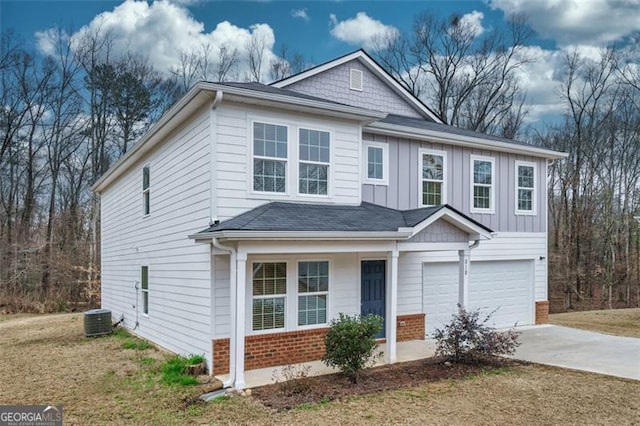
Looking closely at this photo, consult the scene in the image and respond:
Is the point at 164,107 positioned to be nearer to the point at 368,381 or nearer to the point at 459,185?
the point at 459,185

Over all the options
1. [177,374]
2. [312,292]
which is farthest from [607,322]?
[177,374]

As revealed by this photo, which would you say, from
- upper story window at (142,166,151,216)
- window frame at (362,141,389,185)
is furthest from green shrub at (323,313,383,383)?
upper story window at (142,166,151,216)

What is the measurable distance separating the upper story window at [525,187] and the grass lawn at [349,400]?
581 cm

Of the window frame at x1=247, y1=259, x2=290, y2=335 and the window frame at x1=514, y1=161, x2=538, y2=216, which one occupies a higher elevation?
the window frame at x1=514, y1=161, x2=538, y2=216

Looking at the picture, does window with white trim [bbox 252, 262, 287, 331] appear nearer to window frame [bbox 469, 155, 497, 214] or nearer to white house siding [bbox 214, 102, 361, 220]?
white house siding [bbox 214, 102, 361, 220]

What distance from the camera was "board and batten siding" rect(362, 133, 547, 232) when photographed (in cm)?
1085

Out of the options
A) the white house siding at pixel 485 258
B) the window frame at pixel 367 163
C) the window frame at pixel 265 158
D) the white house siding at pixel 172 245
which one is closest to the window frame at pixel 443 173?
the window frame at pixel 367 163

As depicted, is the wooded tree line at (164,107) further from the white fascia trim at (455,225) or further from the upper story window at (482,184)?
the white fascia trim at (455,225)

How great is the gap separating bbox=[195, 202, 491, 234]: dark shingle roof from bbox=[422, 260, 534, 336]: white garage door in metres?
2.76

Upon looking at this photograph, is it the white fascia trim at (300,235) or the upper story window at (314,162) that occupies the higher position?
the upper story window at (314,162)

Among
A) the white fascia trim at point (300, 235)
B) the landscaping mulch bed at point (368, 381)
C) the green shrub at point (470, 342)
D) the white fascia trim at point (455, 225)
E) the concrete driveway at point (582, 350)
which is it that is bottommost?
the concrete driveway at point (582, 350)

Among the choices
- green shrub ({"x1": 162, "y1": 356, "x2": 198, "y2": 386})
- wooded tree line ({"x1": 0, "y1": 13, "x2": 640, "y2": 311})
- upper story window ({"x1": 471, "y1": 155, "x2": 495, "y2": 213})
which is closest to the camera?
green shrub ({"x1": 162, "y1": 356, "x2": 198, "y2": 386})

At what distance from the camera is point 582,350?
9.80m

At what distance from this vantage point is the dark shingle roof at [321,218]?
738 centimetres
